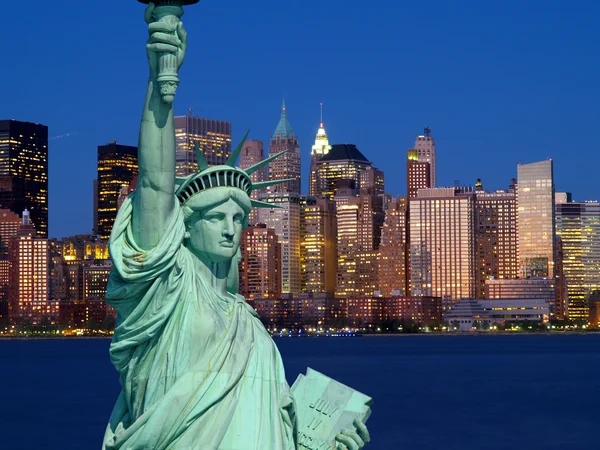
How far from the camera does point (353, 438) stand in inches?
333

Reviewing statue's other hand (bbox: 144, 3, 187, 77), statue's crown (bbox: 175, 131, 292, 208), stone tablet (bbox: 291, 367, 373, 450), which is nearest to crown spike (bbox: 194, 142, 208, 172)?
statue's crown (bbox: 175, 131, 292, 208)

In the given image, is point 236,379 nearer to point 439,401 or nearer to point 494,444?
point 494,444

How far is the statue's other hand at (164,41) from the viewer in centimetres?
766

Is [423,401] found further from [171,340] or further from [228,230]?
[171,340]

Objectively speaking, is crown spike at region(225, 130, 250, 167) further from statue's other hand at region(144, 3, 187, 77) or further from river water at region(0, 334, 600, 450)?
Result: river water at region(0, 334, 600, 450)

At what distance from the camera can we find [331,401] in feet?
28.2

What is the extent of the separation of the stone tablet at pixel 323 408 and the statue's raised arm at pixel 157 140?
1.46 meters

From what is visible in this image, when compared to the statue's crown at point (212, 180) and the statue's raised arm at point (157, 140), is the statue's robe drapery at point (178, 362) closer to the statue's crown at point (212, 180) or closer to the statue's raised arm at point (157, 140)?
the statue's raised arm at point (157, 140)

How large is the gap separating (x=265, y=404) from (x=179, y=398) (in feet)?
1.72

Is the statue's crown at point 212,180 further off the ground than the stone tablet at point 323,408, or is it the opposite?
the statue's crown at point 212,180

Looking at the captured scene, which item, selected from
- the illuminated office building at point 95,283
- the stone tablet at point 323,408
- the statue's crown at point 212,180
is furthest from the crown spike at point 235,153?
the illuminated office building at point 95,283

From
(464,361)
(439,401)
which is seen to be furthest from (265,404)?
(464,361)

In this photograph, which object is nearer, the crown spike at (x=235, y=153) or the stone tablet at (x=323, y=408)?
the crown spike at (x=235, y=153)

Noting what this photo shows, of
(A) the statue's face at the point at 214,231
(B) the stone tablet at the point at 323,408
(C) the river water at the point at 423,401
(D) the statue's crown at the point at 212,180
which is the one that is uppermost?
(D) the statue's crown at the point at 212,180
